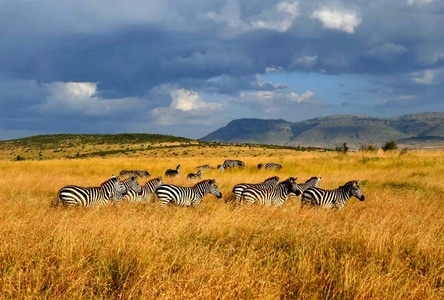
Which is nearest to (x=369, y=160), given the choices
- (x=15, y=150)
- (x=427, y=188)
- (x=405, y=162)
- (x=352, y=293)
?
(x=405, y=162)

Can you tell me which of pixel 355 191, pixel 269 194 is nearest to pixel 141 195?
pixel 269 194

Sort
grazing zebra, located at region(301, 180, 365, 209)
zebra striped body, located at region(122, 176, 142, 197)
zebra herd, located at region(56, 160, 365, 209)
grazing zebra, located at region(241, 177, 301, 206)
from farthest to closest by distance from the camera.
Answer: zebra striped body, located at region(122, 176, 142, 197)
grazing zebra, located at region(241, 177, 301, 206)
zebra herd, located at region(56, 160, 365, 209)
grazing zebra, located at region(301, 180, 365, 209)

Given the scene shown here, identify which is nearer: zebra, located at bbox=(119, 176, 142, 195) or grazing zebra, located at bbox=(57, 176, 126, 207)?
grazing zebra, located at bbox=(57, 176, 126, 207)

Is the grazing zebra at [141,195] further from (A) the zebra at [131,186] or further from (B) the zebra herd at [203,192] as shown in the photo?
(A) the zebra at [131,186]

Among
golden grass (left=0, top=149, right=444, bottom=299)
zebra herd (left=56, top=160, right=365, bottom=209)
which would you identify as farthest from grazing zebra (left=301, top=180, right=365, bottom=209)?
golden grass (left=0, top=149, right=444, bottom=299)

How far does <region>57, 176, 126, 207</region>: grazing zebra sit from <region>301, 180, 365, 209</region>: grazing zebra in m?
5.94

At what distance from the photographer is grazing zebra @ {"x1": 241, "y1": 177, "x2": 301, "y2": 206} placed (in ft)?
46.4

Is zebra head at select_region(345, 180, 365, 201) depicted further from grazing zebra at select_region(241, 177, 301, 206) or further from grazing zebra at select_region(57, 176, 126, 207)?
grazing zebra at select_region(57, 176, 126, 207)

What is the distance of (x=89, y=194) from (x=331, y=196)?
24.1 feet

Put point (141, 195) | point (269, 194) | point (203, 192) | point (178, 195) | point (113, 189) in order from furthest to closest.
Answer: point (141, 195)
point (113, 189)
point (203, 192)
point (269, 194)
point (178, 195)

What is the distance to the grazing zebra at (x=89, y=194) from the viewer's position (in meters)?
13.8

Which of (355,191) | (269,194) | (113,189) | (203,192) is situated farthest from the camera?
(113,189)

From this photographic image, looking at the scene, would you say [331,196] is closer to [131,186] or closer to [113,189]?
[131,186]

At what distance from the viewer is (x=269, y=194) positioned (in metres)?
14.5
